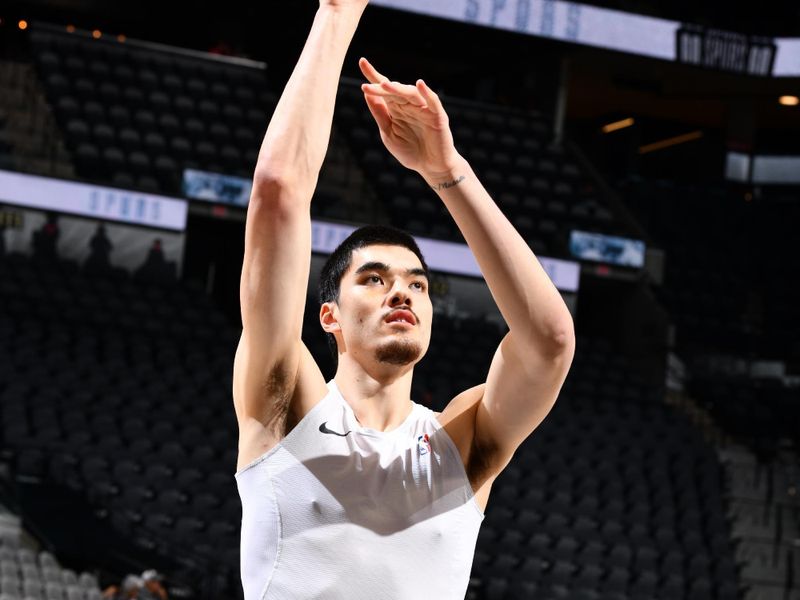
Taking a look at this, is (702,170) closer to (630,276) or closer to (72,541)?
(630,276)

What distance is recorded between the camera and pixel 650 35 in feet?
66.9

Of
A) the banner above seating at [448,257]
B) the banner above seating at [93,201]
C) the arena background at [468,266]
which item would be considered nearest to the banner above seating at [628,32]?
the arena background at [468,266]

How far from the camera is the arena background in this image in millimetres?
12328

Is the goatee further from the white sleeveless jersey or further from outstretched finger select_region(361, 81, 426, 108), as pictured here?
outstretched finger select_region(361, 81, 426, 108)

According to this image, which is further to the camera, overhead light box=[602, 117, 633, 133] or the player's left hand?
overhead light box=[602, 117, 633, 133]

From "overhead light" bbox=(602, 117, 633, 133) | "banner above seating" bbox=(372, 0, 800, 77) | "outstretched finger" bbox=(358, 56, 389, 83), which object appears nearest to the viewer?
"outstretched finger" bbox=(358, 56, 389, 83)

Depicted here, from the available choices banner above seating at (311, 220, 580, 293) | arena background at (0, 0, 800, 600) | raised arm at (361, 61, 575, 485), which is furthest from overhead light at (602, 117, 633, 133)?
raised arm at (361, 61, 575, 485)

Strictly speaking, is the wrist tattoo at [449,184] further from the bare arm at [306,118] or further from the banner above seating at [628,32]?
the banner above seating at [628,32]

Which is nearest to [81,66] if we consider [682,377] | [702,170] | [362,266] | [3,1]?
[3,1]

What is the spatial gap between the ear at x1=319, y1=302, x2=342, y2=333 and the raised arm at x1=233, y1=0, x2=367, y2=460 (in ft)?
0.54

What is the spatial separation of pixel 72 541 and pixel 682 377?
33.5ft

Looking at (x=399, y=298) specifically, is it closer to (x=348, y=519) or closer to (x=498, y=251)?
(x=498, y=251)

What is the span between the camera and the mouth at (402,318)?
2.18 meters

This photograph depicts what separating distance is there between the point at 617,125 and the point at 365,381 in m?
22.5
